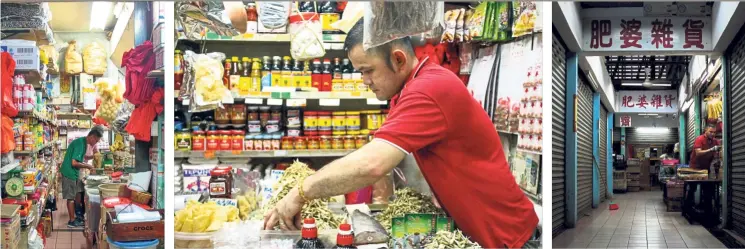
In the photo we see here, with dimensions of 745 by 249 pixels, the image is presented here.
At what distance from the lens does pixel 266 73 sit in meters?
2.74

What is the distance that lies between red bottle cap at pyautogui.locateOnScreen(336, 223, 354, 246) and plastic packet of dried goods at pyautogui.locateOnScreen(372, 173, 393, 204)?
206mm

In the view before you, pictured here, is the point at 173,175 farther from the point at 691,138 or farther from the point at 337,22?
the point at 691,138

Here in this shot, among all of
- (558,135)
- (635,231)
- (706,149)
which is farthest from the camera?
(706,149)

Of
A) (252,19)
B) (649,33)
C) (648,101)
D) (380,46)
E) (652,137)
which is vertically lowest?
(652,137)

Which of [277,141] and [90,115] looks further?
[90,115]

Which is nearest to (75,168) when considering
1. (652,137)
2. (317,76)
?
(317,76)

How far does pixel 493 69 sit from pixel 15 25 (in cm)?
306

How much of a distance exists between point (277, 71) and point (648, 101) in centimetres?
1312

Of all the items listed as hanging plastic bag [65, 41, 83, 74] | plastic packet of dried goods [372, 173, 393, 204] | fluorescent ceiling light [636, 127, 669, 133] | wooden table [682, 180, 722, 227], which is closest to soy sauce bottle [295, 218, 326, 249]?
plastic packet of dried goods [372, 173, 393, 204]

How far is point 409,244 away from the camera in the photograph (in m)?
2.64

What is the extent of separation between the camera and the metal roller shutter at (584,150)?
32.2 ft

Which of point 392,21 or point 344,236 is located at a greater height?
point 392,21

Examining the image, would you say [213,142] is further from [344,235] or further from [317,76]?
[344,235]

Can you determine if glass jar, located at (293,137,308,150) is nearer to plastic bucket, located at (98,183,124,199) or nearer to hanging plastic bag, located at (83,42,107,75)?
hanging plastic bag, located at (83,42,107,75)
